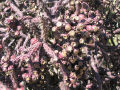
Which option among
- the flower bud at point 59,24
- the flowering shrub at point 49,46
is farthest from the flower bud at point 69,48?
the flower bud at point 59,24

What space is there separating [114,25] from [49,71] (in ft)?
3.62

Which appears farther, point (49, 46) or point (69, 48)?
point (49, 46)

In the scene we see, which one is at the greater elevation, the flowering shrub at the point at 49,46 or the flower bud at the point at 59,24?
the flower bud at the point at 59,24

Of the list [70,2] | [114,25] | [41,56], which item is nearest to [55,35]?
[41,56]

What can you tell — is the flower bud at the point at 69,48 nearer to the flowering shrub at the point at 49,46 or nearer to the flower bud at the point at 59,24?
the flowering shrub at the point at 49,46

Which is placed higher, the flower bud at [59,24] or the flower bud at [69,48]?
the flower bud at [59,24]

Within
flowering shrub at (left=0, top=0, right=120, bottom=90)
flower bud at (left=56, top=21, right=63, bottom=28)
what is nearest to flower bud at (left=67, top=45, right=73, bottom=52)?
flowering shrub at (left=0, top=0, right=120, bottom=90)

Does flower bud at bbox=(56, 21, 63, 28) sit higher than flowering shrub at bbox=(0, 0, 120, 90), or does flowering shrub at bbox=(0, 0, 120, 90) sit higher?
flower bud at bbox=(56, 21, 63, 28)

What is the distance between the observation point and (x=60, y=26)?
1346 millimetres

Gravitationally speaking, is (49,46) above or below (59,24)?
below

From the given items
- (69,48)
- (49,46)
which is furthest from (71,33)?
(49,46)

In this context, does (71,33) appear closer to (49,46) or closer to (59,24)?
(59,24)

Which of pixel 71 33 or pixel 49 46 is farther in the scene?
pixel 49 46

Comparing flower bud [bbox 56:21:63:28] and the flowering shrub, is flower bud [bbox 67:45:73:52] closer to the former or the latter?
the flowering shrub
